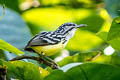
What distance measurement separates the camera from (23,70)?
45.2 inches

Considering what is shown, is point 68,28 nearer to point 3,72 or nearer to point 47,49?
point 47,49

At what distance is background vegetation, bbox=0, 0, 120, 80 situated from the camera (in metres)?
1.02

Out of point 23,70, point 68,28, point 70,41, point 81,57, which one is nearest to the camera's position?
point 23,70

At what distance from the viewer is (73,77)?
101cm

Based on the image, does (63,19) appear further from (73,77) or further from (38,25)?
(73,77)

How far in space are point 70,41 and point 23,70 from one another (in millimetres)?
1482

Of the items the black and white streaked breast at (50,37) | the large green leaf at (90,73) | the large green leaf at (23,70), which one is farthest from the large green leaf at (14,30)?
the large green leaf at (90,73)

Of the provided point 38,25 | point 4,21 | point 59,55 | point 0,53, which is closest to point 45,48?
point 0,53

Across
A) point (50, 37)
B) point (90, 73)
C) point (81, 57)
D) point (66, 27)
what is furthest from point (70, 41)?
point (90, 73)

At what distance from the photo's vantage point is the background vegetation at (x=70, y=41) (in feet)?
3.34

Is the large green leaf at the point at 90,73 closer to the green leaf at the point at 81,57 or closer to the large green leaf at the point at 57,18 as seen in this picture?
the green leaf at the point at 81,57

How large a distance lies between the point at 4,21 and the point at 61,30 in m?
0.35

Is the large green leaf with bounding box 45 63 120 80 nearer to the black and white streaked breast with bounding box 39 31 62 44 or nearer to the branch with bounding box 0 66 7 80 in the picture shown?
the branch with bounding box 0 66 7 80

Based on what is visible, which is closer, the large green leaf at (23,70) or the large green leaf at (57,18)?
the large green leaf at (23,70)
